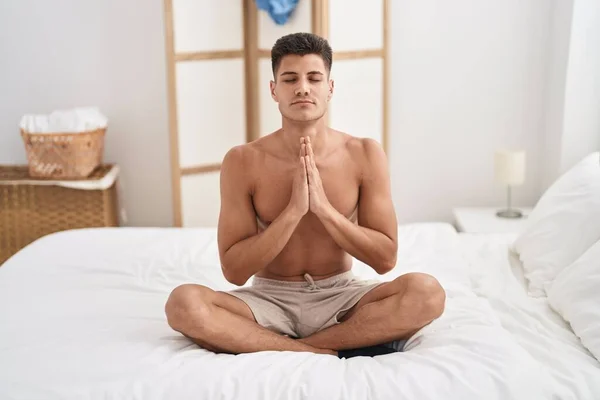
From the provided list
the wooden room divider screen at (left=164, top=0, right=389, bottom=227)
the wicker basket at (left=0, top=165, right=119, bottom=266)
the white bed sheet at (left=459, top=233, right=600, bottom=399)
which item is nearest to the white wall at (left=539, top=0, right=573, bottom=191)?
the wooden room divider screen at (left=164, top=0, right=389, bottom=227)

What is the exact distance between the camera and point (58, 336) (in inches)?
85.5

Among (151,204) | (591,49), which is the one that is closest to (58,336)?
(151,204)

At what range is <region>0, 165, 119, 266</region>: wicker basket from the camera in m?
3.92

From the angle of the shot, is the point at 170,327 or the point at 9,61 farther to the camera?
the point at 9,61

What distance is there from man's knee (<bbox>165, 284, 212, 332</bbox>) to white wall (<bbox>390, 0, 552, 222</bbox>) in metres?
2.29

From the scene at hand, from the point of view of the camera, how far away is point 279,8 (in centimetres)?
368

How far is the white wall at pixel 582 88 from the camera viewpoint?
3.64 meters

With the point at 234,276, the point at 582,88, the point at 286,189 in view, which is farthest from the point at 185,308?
the point at 582,88

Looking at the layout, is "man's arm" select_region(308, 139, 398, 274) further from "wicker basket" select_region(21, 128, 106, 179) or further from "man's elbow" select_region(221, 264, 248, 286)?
"wicker basket" select_region(21, 128, 106, 179)

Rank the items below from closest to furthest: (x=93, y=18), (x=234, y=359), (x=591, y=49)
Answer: (x=234, y=359)
(x=591, y=49)
(x=93, y=18)

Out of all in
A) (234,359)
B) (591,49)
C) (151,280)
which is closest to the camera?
(234,359)

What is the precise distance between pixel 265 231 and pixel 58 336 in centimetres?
62

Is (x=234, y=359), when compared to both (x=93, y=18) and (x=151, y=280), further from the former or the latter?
(x=93, y=18)

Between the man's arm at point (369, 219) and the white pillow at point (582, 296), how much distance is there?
49 cm
